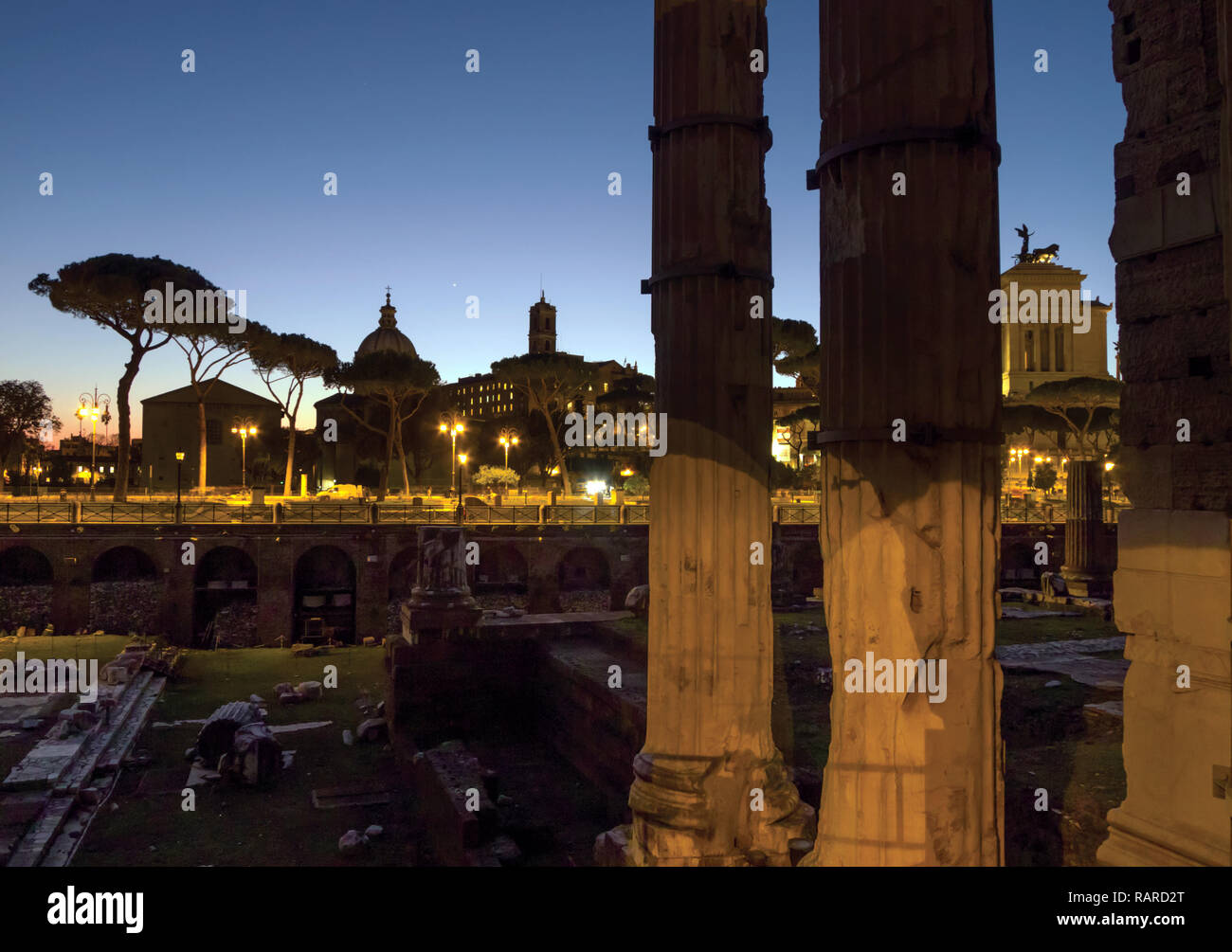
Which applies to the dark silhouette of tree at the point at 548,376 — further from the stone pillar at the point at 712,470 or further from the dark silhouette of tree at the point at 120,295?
the stone pillar at the point at 712,470

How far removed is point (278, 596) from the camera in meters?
21.7

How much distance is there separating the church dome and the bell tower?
1919 centimetres

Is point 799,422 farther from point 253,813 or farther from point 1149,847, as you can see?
point 1149,847

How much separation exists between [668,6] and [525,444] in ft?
137

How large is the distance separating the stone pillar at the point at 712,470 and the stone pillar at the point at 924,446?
1.65 metres

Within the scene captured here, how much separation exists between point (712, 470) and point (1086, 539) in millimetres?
15440

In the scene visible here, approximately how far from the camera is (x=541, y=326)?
264 ft

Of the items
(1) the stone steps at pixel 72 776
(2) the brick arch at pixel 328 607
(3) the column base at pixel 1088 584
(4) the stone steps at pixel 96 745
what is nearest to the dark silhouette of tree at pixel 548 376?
(2) the brick arch at pixel 328 607

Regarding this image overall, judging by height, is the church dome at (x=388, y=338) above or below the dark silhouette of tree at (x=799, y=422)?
above

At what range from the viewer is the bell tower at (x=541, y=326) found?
7981 centimetres

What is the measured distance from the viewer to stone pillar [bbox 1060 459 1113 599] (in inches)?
634

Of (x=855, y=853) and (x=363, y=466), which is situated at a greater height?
(x=363, y=466)
